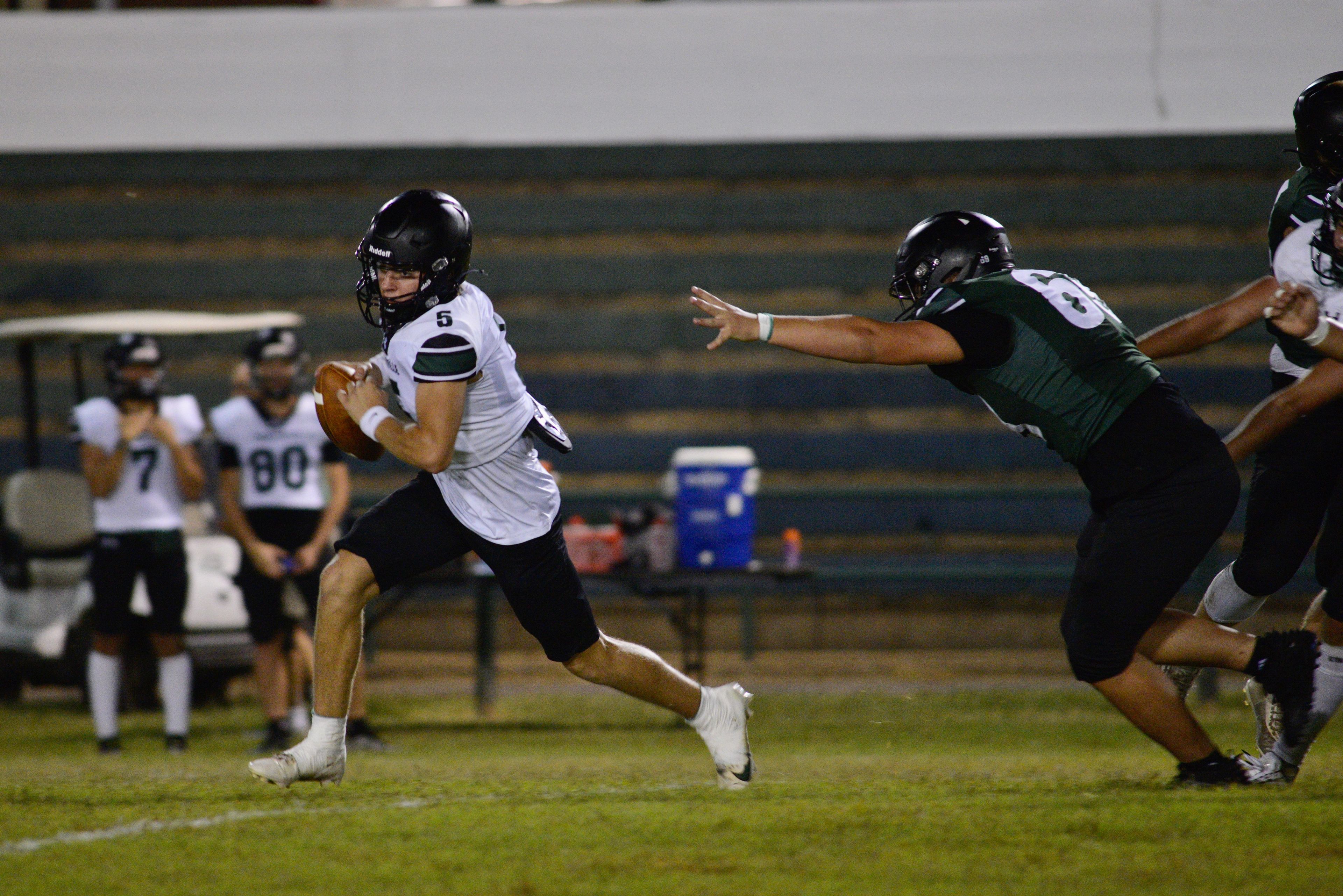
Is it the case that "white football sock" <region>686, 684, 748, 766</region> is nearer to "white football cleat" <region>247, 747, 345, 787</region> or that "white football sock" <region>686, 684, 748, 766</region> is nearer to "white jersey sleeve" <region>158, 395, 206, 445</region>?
"white football cleat" <region>247, 747, 345, 787</region>

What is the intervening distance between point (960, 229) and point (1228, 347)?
332 inches

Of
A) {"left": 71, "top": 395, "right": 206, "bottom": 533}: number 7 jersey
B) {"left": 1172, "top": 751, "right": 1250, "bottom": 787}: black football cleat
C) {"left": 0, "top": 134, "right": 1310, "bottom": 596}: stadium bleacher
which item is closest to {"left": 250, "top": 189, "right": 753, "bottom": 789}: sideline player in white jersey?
{"left": 1172, "top": 751, "right": 1250, "bottom": 787}: black football cleat

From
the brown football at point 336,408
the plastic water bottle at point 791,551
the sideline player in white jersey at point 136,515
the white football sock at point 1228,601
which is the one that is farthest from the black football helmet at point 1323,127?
the sideline player in white jersey at point 136,515

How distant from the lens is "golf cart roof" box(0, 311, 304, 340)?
1046 centimetres

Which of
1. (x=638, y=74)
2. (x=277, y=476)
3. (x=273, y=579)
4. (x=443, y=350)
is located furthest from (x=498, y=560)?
(x=638, y=74)

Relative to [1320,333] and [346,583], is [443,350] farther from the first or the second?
[1320,333]

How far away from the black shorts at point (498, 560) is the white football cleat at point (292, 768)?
58 centimetres

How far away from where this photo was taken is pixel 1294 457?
17.4 ft

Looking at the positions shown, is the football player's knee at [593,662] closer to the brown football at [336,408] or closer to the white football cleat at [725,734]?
the white football cleat at [725,734]

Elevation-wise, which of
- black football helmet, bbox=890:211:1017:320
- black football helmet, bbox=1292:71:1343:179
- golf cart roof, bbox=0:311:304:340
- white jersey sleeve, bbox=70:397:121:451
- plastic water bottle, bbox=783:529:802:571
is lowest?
plastic water bottle, bbox=783:529:802:571

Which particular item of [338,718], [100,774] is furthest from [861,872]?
[100,774]

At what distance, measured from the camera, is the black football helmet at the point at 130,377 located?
8766 millimetres

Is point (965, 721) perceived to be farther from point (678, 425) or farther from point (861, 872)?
point (861, 872)

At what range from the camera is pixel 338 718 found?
16.5 ft
